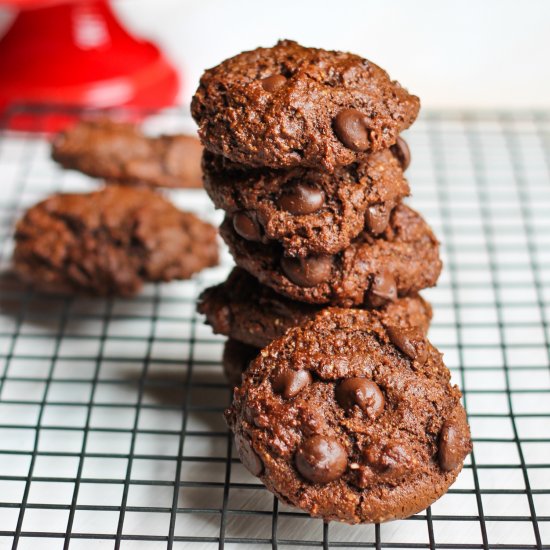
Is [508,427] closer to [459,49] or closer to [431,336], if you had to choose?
[431,336]

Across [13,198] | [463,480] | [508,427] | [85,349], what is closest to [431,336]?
[508,427]

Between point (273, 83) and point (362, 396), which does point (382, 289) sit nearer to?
point (362, 396)

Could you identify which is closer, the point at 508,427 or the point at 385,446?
the point at 385,446

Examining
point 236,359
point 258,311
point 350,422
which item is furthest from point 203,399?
point 350,422

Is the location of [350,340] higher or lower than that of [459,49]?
higher

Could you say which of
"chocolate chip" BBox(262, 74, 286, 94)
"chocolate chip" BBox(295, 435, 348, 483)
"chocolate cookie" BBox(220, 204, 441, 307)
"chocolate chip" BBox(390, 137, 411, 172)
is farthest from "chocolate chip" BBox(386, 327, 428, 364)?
"chocolate chip" BBox(262, 74, 286, 94)

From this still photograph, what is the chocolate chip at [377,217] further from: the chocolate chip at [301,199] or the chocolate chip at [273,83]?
the chocolate chip at [273,83]

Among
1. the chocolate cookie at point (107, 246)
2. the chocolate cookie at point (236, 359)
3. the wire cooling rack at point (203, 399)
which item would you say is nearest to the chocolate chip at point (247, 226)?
the chocolate cookie at point (236, 359)
